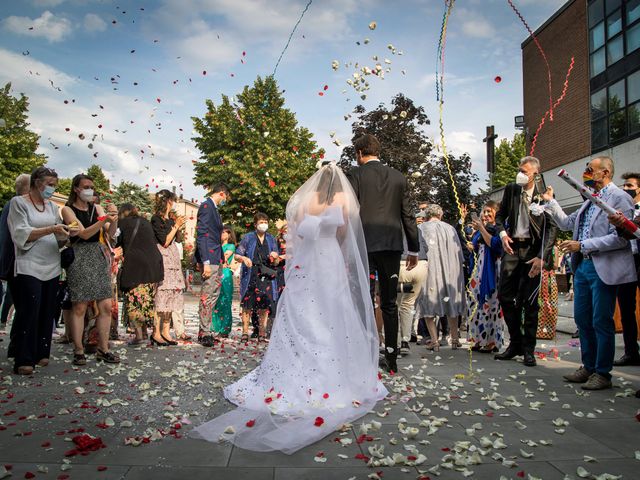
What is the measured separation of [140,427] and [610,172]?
4.78 meters

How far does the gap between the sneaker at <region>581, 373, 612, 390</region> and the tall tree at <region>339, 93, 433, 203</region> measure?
54.5ft

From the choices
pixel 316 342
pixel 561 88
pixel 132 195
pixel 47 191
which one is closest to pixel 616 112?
pixel 561 88

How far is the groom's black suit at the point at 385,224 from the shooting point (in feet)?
18.2

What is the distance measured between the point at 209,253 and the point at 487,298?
4.08m

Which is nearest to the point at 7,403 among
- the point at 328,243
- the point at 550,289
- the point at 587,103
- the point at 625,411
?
the point at 328,243

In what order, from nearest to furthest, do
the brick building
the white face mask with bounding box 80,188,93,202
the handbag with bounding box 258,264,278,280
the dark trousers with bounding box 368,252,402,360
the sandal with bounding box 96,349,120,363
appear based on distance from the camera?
1. the dark trousers with bounding box 368,252,402,360
2. the white face mask with bounding box 80,188,93,202
3. the sandal with bounding box 96,349,120,363
4. the handbag with bounding box 258,264,278,280
5. the brick building

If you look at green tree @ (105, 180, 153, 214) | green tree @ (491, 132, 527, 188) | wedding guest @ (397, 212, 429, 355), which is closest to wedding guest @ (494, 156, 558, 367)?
wedding guest @ (397, 212, 429, 355)

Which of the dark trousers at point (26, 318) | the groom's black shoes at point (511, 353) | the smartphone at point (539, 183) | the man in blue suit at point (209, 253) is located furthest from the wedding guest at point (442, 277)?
the dark trousers at point (26, 318)

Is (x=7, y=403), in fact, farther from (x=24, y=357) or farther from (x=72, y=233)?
(x=72, y=233)

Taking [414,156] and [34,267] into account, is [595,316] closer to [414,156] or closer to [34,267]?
[34,267]

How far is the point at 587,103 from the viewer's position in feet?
72.2

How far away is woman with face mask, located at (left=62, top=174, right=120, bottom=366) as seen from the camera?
5816 millimetres

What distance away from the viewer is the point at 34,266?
17.8ft

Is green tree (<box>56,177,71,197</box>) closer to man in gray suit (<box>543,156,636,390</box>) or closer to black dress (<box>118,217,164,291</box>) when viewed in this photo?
black dress (<box>118,217,164,291</box>)
